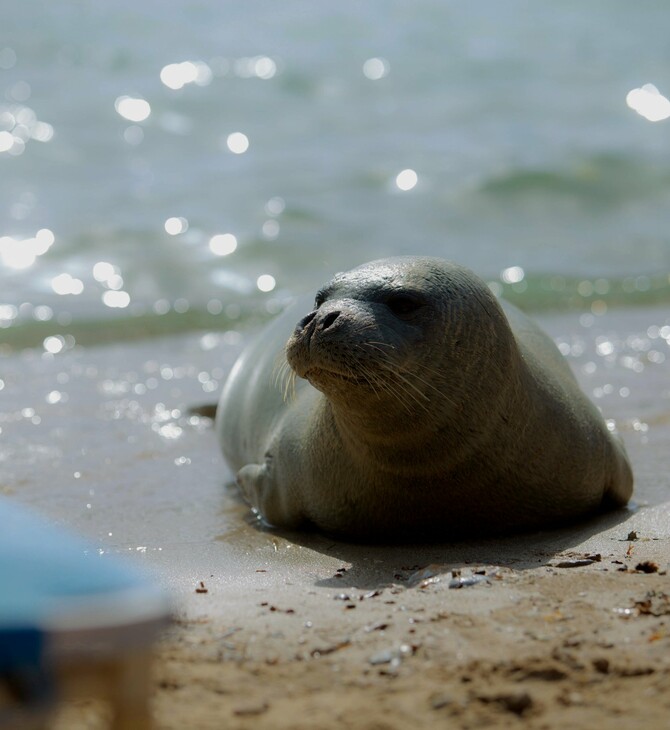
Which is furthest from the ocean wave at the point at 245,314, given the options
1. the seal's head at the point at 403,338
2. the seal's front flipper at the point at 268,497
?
the seal's head at the point at 403,338

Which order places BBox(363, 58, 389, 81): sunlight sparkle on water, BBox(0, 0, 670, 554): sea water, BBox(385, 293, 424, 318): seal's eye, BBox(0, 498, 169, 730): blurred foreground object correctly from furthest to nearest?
BBox(363, 58, 389, 81): sunlight sparkle on water
BBox(0, 0, 670, 554): sea water
BBox(385, 293, 424, 318): seal's eye
BBox(0, 498, 169, 730): blurred foreground object

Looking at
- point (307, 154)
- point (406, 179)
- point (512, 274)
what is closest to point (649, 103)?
point (406, 179)

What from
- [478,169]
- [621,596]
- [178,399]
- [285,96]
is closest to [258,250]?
[478,169]

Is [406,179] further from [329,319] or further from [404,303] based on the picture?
[329,319]

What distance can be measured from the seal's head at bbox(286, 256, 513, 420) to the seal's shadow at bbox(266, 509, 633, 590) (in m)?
0.46

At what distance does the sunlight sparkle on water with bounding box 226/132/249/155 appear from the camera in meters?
14.3

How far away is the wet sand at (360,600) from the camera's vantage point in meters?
2.57

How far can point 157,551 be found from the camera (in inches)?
170

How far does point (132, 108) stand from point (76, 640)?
14377 millimetres

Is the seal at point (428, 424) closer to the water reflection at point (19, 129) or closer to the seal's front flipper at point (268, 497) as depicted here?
the seal's front flipper at point (268, 497)

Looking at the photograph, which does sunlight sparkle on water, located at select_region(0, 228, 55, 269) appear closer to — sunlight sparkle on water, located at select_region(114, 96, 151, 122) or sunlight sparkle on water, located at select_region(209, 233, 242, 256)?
sunlight sparkle on water, located at select_region(209, 233, 242, 256)

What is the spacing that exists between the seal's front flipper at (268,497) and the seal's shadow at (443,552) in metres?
0.10

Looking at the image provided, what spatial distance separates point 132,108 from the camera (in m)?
15.5

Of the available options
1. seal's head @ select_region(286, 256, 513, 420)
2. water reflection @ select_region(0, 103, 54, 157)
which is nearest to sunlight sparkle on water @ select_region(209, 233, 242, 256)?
water reflection @ select_region(0, 103, 54, 157)
